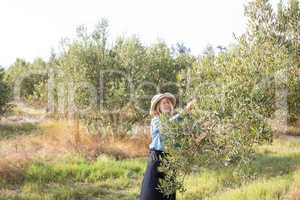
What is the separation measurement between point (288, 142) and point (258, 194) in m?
12.3

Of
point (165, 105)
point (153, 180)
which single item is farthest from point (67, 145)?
point (165, 105)

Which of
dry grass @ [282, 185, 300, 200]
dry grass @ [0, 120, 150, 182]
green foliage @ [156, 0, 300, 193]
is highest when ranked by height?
green foliage @ [156, 0, 300, 193]

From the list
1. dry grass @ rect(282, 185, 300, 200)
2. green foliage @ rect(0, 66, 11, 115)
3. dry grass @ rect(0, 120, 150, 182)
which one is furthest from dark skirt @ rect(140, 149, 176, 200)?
green foliage @ rect(0, 66, 11, 115)

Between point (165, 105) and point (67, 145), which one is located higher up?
point (165, 105)

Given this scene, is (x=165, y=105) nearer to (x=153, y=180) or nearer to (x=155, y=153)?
(x=155, y=153)

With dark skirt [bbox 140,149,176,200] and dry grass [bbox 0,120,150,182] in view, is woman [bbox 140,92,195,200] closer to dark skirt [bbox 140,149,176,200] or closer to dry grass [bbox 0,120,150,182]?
dark skirt [bbox 140,149,176,200]

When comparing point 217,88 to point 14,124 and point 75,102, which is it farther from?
point 14,124

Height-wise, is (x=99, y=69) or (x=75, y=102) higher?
(x=99, y=69)

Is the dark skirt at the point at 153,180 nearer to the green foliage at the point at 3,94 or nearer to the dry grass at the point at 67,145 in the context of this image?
the dry grass at the point at 67,145

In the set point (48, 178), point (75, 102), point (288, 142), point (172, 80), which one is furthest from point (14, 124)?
point (288, 142)

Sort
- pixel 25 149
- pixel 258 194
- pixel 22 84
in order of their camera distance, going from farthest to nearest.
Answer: pixel 22 84
pixel 25 149
pixel 258 194

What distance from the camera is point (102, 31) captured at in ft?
61.0

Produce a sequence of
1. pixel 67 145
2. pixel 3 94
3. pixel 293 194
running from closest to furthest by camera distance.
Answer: pixel 293 194
pixel 67 145
pixel 3 94

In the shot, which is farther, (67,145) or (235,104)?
(67,145)
